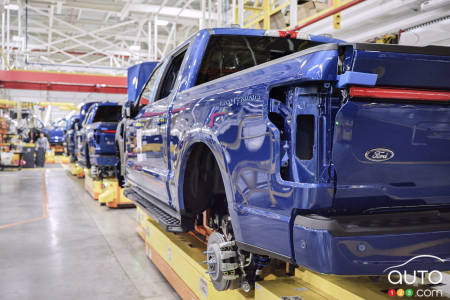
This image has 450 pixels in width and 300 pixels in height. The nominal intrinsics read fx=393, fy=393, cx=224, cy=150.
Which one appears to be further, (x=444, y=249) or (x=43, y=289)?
(x=43, y=289)

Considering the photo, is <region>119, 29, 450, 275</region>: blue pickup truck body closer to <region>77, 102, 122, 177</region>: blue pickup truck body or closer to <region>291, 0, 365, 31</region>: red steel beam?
<region>291, 0, 365, 31</region>: red steel beam

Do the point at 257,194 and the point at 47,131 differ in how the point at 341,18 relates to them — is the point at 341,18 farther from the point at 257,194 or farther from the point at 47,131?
the point at 47,131

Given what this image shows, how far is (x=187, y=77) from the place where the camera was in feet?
10.0

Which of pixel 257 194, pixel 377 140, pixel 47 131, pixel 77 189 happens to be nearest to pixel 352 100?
pixel 377 140

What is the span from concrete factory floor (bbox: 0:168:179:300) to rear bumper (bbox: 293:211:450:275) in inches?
91.7

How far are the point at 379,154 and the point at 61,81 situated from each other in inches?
574

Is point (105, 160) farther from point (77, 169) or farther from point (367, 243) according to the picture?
point (367, 243)

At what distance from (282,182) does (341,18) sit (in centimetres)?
339

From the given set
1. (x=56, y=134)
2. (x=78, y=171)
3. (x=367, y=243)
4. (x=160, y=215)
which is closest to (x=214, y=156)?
(x=160, y=215)

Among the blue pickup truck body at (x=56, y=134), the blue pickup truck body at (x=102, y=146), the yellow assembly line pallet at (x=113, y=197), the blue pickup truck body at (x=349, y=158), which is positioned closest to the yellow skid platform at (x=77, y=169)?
the blue pickup truck body at (x=102, y=146)

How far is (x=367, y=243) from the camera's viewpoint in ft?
4.85

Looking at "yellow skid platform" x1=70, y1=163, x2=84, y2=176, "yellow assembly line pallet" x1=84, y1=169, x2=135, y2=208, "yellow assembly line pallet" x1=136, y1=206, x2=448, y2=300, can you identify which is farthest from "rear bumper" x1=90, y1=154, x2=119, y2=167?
"yellow skid platform" x1=70, y1=163, x2=84, y2=176

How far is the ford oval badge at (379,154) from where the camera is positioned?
1573 millimetres

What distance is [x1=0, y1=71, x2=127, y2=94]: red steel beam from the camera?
531 inches
